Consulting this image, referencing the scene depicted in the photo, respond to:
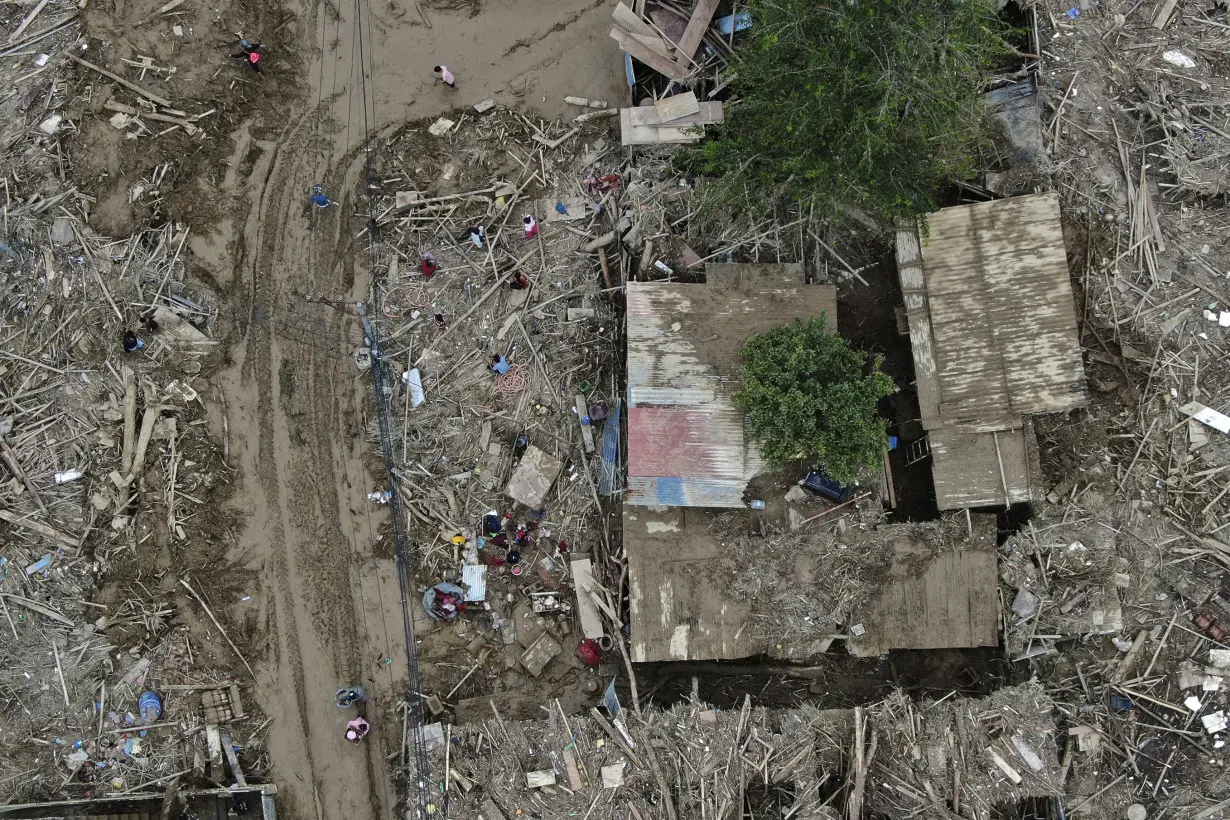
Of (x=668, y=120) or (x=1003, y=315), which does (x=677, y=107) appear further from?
(x=1003, y=315)

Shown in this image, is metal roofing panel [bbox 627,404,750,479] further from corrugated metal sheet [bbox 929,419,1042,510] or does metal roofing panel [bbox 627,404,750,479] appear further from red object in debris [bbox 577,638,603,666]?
red object in debris [bbox 577,638,603,666]

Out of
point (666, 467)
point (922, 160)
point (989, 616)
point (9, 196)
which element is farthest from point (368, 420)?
point (989, 616)

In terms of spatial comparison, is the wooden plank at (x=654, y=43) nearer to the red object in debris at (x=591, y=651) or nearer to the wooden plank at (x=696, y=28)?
the wooden plank at (x=696, y=28)

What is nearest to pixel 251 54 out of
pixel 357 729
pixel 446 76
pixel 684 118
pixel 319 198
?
pixel 319 198

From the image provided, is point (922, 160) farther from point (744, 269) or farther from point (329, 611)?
point (329, 611)

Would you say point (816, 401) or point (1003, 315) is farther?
point (1003, 315)

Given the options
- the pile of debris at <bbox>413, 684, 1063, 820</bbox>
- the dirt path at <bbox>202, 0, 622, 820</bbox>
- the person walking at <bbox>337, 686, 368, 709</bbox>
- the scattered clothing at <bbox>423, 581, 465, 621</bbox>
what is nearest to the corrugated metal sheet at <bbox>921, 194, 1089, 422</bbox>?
the pile of debris at <bbox>413, 684, 1063, 820</bbox>
